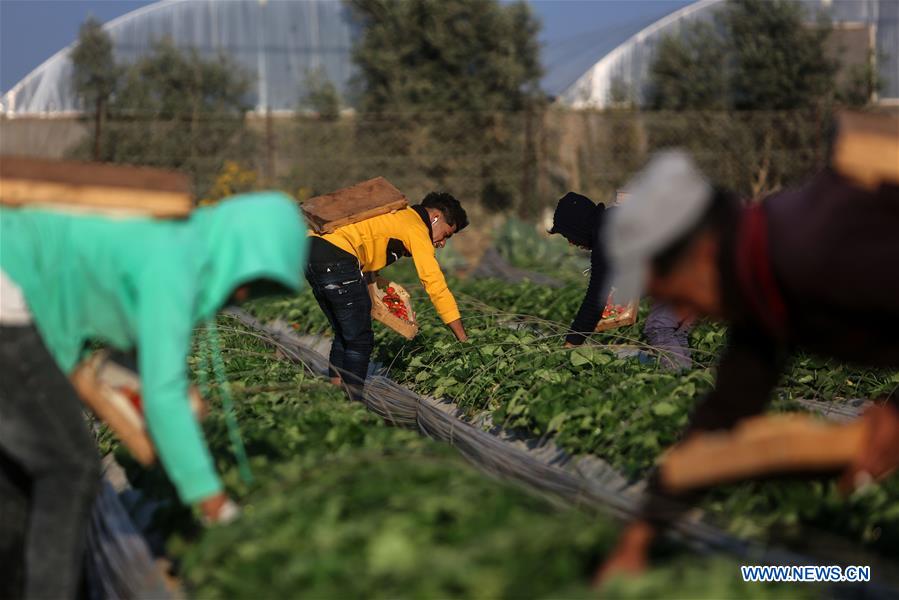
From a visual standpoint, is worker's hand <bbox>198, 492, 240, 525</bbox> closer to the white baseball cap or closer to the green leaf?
the white baseball cap

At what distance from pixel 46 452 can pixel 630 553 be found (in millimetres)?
1576

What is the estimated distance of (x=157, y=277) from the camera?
→ 297cm

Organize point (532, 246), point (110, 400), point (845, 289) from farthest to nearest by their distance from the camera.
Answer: point (532, 246)
point (110, 400)
point (845, 289)

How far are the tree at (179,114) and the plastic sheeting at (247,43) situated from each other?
0.86 metres

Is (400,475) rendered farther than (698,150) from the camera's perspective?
No

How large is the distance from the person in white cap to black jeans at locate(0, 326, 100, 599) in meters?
1.46

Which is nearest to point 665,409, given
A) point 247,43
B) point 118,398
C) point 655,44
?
point 118,398

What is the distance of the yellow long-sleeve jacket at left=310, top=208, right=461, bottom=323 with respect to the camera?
643 centimetres

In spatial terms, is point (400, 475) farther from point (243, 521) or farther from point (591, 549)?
point (591, 549)

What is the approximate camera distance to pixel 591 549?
2805 millimetres

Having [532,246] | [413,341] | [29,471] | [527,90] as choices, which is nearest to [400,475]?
[29,471]

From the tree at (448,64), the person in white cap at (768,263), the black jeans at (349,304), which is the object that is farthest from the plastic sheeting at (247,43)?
the person in white cap at (768,263)

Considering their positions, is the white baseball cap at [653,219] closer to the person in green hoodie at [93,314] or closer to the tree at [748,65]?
the person in green hoodie at [93,314]

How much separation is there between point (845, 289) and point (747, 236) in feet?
0.80
